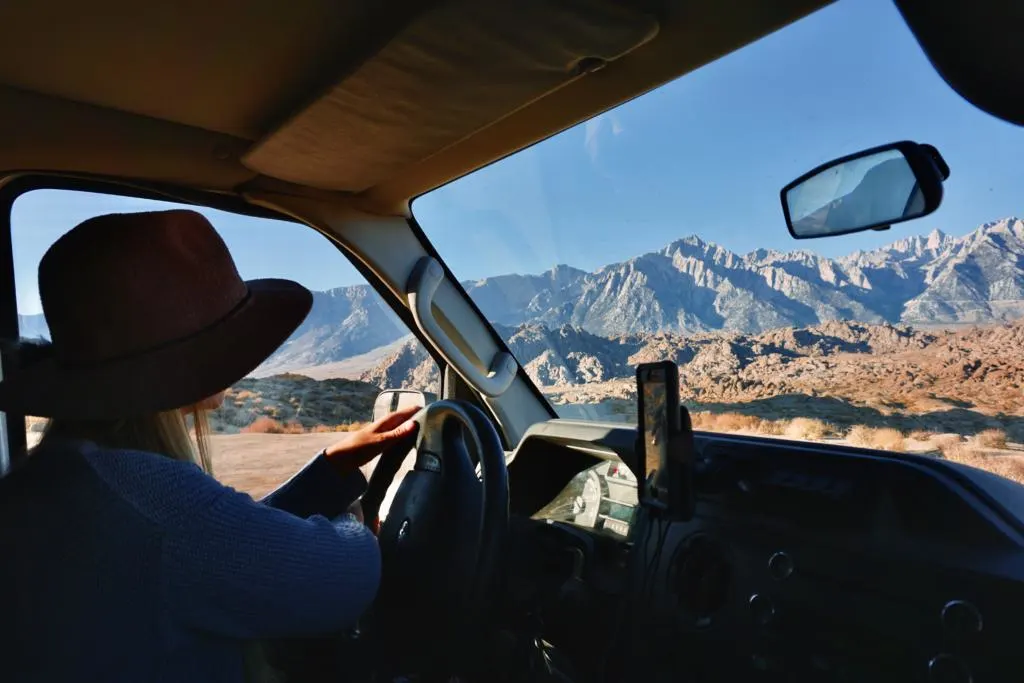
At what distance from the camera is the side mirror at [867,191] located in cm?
156

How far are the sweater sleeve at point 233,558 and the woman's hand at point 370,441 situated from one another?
67 centimetres

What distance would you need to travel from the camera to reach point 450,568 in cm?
177

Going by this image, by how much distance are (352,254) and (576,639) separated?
198cm

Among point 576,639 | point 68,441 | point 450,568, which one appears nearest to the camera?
point 68,441

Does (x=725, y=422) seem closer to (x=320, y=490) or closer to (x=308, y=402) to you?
(x=320, y=490)

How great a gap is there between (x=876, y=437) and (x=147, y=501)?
191 centimetres

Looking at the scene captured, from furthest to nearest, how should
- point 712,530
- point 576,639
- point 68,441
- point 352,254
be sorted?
1. point 352,254
2. point 576,639
3. point 712,530
4. point 68,441

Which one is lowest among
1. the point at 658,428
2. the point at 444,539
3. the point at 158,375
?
the point at 444,539

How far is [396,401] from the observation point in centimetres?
244

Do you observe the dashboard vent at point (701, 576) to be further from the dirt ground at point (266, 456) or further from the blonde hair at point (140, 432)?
the blonde hair at point (140, 432)

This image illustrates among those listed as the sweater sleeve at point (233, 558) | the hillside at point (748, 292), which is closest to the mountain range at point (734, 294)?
the hillside at point (748, 292)

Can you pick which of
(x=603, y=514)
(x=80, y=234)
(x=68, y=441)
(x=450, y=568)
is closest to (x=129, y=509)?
(x=68, y=441)

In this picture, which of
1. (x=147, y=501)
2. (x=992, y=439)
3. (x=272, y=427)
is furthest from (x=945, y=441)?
(x=272, y=427)

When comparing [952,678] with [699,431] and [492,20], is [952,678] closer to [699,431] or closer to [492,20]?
[699,431]
